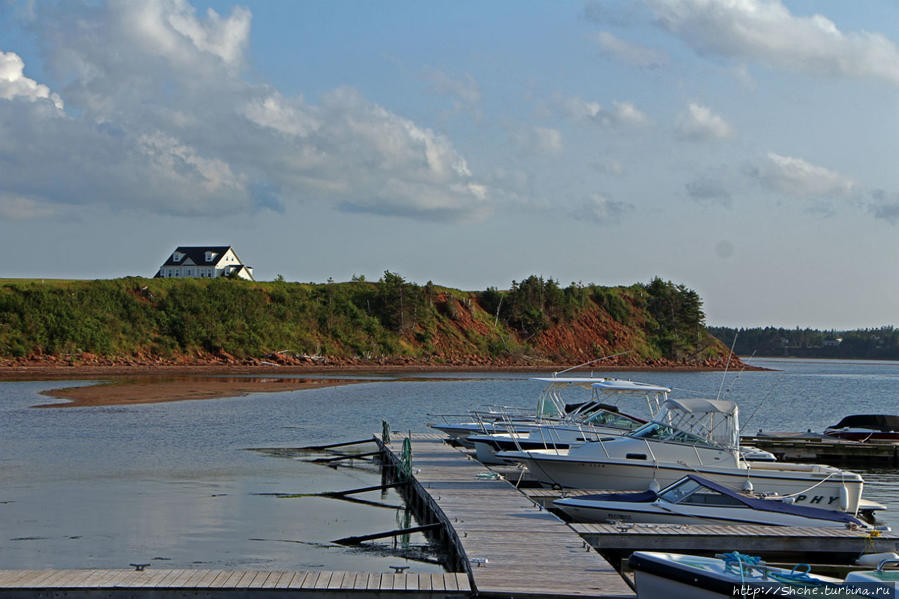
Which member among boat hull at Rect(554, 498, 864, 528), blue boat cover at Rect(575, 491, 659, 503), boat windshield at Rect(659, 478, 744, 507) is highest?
boat windshield at Rect(659, 478, 744, 507)

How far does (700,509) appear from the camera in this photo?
16.1m

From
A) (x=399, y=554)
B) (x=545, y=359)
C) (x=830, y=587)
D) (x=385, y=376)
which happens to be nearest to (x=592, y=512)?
(x=399, y=554)

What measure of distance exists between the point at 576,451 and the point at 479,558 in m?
8.16

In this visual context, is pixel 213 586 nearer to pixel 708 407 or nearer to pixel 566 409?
pixel 708 407

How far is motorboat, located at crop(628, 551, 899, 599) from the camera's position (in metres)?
9.82

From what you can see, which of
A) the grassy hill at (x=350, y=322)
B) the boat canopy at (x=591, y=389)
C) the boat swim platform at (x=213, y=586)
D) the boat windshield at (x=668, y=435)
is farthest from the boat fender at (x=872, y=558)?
the grassy hill at (x=350, y=322)

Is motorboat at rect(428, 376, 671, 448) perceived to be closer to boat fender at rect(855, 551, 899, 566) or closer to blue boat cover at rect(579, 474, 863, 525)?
blue boat cover at rect(579, 474, 863, 525)

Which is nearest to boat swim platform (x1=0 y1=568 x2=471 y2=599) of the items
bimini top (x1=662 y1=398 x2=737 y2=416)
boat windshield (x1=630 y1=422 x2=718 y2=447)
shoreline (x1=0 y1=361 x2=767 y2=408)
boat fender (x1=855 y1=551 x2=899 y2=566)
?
boat fender (x1=855 y1=551 x2=899 y2=566)

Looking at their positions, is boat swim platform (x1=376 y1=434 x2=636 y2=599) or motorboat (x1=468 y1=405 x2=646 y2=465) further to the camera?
motorboat (x1=468 y1=405 x2=646 y2=465)

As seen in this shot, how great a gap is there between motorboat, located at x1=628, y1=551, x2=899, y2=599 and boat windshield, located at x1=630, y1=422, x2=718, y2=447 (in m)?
8.69

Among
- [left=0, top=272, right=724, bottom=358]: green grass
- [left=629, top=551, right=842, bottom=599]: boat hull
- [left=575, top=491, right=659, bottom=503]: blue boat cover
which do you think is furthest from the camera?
[left=0, top=272, right=724, bottom=358]: green grass

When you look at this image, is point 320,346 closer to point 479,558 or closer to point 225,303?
point 225,303

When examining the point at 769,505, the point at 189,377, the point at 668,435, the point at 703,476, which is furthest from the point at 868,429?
the point at 189,377

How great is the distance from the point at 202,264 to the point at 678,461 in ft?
311
